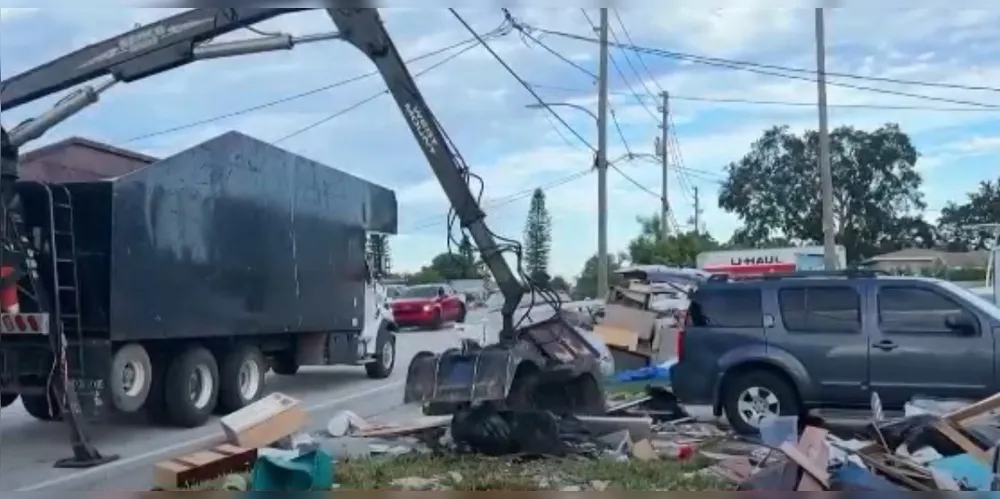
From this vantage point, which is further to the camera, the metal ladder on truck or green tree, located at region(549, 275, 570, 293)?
green tree, located at region(549, 275, 570, 293)

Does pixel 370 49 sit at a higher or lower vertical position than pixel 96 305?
higher

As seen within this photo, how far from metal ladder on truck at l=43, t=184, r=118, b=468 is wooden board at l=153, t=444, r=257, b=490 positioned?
1937mm

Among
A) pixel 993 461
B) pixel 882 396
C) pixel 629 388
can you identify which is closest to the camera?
pixel 993 461

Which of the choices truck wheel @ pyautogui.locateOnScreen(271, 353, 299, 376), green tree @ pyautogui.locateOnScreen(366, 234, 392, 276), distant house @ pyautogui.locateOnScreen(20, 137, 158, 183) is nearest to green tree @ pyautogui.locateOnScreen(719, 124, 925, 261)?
green tree @ pyautogui.locateOnScreen(366, 234, 392, 276)

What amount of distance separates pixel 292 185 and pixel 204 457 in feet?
21.2

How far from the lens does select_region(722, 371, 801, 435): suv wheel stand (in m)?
10.8

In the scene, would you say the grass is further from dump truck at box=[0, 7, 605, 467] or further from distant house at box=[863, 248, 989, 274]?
distant house at box=[863, 248, 989, 274]

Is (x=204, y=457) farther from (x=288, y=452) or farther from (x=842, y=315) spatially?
(x=842, y=315)

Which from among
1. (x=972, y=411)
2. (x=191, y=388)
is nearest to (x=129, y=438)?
(x=191, y=388)

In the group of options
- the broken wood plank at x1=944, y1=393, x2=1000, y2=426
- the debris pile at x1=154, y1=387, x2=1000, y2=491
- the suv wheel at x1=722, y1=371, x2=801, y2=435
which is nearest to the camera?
the debris pile at x1=154, y1=387, x2=1000, y2=491

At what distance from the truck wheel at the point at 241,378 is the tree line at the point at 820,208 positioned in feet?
8.72

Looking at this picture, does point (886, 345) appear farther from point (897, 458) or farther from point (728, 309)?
point (897, 458)

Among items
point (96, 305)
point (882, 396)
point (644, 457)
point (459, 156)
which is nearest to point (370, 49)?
point (459, 156)

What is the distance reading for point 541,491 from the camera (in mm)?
8234
